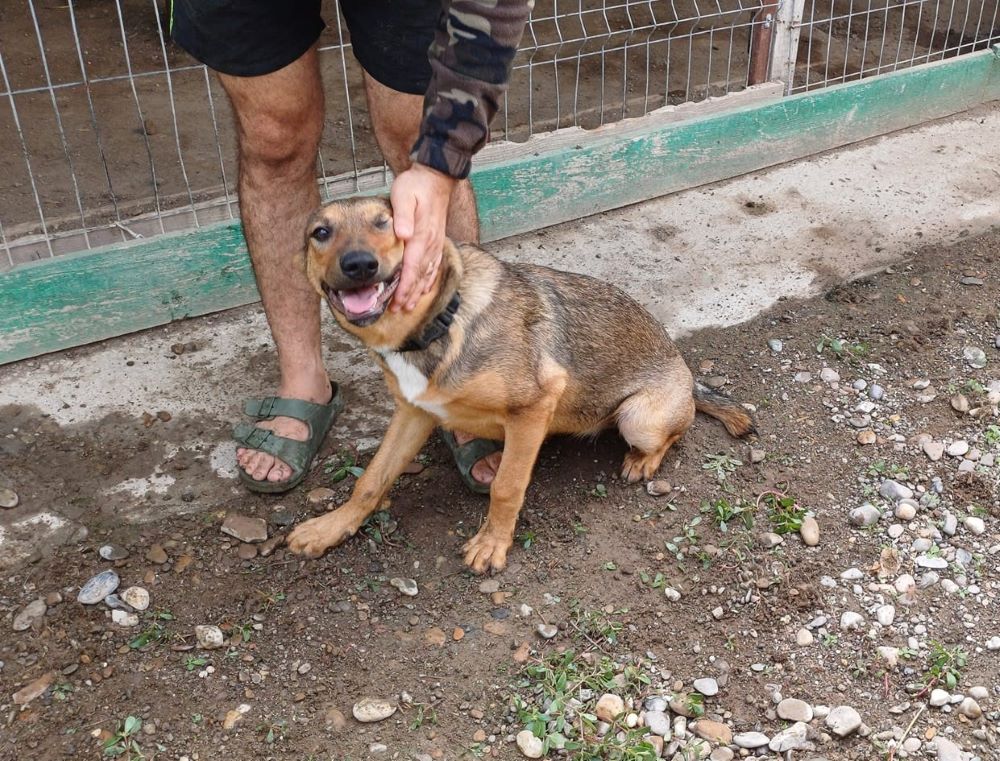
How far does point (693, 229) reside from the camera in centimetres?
507

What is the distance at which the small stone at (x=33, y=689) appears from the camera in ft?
9.09

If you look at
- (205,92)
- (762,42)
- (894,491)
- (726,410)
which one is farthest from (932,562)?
(205,92)

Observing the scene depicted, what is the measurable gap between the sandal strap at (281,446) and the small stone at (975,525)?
7.34 feet

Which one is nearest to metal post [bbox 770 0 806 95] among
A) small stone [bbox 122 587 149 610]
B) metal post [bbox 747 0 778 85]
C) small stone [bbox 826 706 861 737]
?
metal post [bbox 747 0 778 85]

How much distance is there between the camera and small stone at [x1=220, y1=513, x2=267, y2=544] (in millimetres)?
3330

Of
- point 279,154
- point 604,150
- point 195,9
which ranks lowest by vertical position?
point 604,150

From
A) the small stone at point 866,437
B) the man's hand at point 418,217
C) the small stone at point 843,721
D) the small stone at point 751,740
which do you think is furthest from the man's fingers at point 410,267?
the small stone at point 866,437

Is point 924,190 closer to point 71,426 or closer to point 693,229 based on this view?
point 693,229

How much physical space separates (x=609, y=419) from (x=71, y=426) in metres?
2.02

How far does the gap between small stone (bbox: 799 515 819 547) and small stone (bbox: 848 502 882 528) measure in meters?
0.13

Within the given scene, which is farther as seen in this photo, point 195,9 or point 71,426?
point 71,426

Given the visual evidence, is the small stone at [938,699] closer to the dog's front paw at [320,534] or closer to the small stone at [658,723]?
the small stone at [658,723]

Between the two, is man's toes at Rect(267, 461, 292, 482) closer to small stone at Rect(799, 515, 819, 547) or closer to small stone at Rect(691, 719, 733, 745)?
small stone at Rect(691, 719, 733, 745)

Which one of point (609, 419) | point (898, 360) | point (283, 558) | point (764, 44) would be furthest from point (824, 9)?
point (283, 558)
